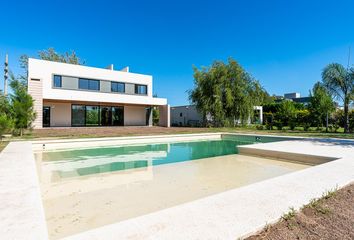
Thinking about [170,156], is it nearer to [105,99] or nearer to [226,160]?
[226,160]

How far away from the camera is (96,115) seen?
21609 mm

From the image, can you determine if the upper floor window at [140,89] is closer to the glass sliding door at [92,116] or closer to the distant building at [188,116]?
the glass sliding door at [92,116]

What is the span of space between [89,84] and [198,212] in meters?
19.9

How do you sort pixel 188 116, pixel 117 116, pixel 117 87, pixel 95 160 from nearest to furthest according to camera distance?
pixel 95 160
pixel 117 87
pixel 117 116
pixel 188 116

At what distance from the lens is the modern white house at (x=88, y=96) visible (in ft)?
56.2

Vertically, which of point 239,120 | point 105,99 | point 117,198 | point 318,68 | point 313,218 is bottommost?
point 117,198

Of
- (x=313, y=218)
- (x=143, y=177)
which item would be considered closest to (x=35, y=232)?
(x=313, y=218)

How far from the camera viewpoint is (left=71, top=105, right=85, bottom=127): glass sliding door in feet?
66.3

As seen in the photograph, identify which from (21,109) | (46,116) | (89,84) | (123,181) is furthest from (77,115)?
(123,181)

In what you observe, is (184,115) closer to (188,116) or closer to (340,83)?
(188,116)

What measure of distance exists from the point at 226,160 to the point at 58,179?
225 inches

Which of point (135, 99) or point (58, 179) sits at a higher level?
point (135, 99)

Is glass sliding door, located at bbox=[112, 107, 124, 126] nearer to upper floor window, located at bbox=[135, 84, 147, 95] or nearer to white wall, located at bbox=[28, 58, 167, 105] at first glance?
white wall, located at bbox=[28, 58, 167, 105]

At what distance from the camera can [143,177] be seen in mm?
6094
